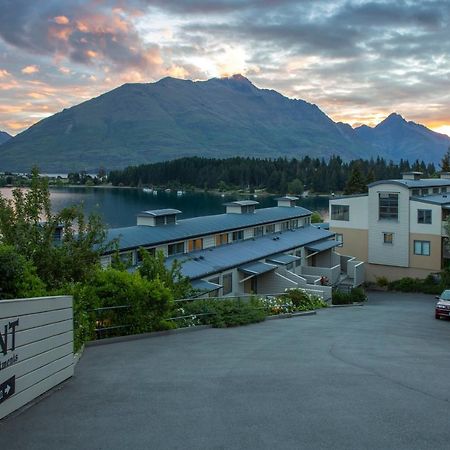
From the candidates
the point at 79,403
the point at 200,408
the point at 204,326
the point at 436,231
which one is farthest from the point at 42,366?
the point at 436,231

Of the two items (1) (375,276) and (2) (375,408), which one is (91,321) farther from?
(1) (375,276)

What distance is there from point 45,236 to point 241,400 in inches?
302

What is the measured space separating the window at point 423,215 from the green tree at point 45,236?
40886 millimetres

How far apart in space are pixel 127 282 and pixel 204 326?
4.26 meters

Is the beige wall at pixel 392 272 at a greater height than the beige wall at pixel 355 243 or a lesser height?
lesser

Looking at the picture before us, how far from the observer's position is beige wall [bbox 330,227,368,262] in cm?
5381

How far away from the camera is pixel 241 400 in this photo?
841 cm

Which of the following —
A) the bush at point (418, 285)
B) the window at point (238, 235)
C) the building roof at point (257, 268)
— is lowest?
the bush at point (418, 285)

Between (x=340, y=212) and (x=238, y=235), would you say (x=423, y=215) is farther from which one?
(x=238, y=235)

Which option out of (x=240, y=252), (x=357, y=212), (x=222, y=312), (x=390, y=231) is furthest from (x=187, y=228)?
(x=390, y=231)

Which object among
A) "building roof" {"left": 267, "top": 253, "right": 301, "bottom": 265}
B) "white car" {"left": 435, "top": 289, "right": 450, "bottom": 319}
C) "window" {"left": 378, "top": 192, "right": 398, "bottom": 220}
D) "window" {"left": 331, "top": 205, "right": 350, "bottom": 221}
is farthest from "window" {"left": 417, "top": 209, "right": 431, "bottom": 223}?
"white car" {"left": 435, "top": 289, "right": 450, "bottom": 319}

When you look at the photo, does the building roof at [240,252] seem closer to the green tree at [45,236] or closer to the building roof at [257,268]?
the building roof at [257,268]

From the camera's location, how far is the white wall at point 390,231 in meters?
51.0

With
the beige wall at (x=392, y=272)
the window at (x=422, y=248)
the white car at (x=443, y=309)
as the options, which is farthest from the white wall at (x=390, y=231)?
the white car at (x=443, y=309)
